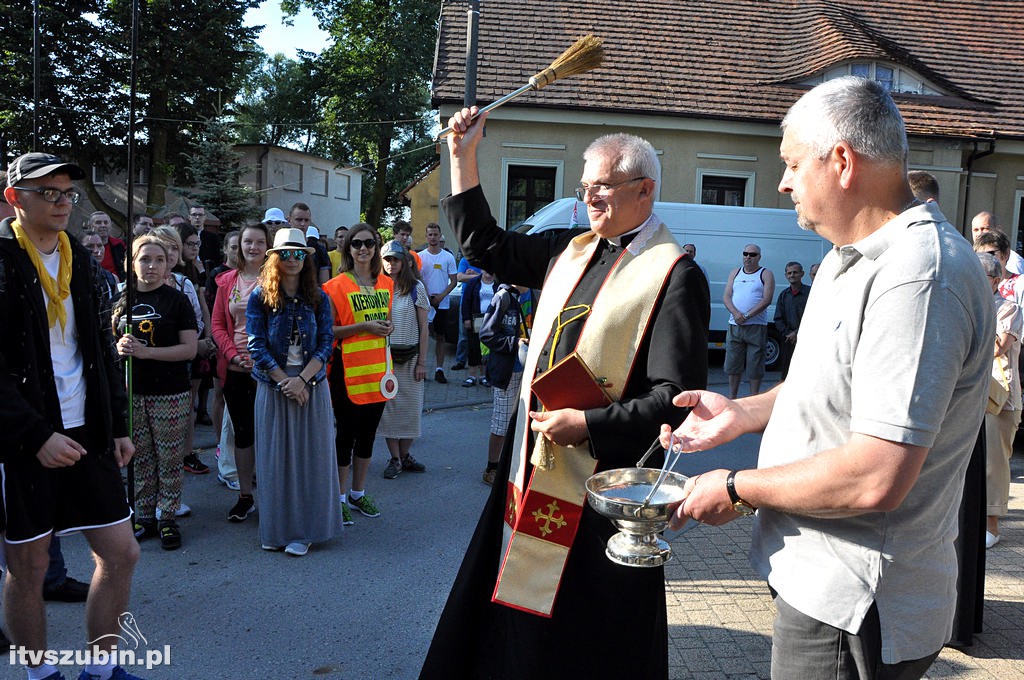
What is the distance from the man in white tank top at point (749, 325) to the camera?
36.6 ft

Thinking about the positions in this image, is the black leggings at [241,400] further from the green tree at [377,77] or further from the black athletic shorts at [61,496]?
the green tree at [377,77]

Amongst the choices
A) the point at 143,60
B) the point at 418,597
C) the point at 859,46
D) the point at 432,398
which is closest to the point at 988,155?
the point at 859,46

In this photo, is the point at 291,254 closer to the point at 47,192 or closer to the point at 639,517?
the point at 47,192

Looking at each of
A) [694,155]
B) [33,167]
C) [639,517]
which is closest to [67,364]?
[33,167]

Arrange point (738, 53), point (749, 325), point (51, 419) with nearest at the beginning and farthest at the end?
point (51, 419)
point (749, 325)
point (738, 53)

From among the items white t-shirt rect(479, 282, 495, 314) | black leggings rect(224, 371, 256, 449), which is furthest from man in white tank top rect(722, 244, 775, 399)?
black leggings rect(224, 371, 256, 449)

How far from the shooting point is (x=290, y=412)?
5.37 m

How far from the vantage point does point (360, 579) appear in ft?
16.2

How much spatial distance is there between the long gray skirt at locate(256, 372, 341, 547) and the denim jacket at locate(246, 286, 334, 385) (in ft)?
0.56

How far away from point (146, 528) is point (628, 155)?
426 centimetres

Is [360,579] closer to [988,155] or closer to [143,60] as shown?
[988,155]

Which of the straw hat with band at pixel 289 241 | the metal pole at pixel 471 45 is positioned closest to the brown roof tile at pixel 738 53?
the metal pole at pixel 471 45

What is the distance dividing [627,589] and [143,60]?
28.2m

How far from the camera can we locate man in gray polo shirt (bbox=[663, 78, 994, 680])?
1637 millimetres
